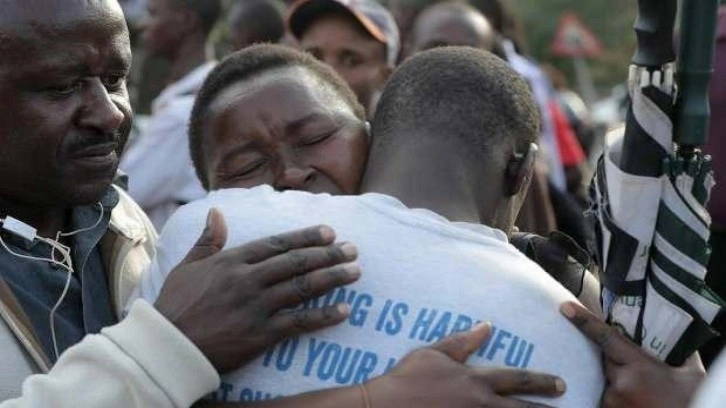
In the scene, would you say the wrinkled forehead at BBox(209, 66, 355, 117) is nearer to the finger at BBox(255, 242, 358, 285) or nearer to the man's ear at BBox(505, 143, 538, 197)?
the man's ear at BBox(505, 143, 538, 197)

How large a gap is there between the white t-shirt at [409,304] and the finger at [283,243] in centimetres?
4

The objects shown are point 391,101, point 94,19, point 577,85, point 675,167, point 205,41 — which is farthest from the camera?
point 577,85

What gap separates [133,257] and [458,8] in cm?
384

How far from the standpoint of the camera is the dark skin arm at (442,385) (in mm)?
2211

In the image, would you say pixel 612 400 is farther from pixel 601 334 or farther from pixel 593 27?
pixel 593 27

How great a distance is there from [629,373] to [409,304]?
0.41m

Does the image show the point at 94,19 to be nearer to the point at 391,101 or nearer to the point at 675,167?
the point at 391,101

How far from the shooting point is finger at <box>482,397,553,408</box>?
2221mm

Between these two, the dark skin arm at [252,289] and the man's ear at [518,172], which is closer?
the dark skin arm at [252,289]

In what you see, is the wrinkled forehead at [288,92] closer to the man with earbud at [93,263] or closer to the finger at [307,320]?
the man with earbud at [93,263]

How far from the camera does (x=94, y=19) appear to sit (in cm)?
277

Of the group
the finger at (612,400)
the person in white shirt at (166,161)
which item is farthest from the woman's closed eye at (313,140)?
the person in white shirt at (166,161)

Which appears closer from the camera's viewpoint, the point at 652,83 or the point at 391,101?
the point at 652,83

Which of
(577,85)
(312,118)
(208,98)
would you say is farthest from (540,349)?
(577,85)
